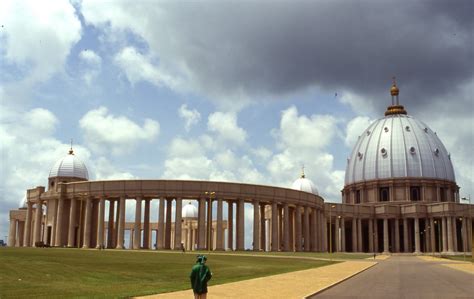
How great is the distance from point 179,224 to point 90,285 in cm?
6161

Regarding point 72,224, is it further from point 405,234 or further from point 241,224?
point 405,234

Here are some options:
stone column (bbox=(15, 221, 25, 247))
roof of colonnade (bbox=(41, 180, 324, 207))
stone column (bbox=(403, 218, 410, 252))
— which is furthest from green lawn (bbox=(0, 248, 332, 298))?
stone column (bbox=(403, 218, 410, 252))

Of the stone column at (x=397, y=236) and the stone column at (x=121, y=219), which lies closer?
the stone column at (x=121, y=219)

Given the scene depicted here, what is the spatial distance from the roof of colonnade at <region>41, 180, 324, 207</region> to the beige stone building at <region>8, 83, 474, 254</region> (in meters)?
0.16

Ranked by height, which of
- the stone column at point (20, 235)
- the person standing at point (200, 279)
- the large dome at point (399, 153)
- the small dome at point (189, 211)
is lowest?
the person standing at point (200, 279)

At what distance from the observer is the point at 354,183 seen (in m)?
145

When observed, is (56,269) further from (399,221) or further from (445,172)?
(445,172)

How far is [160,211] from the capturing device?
87.4 meters

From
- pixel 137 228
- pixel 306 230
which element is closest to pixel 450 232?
pixel 306 230

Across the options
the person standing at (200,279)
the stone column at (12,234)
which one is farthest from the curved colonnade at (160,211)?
the person standing at (200,279)

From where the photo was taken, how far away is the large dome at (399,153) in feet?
450

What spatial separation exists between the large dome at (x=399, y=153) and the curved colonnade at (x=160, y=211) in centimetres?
3753

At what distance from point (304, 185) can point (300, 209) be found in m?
37.0

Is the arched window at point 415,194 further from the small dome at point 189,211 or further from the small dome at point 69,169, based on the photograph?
the small dome at point 69,169
